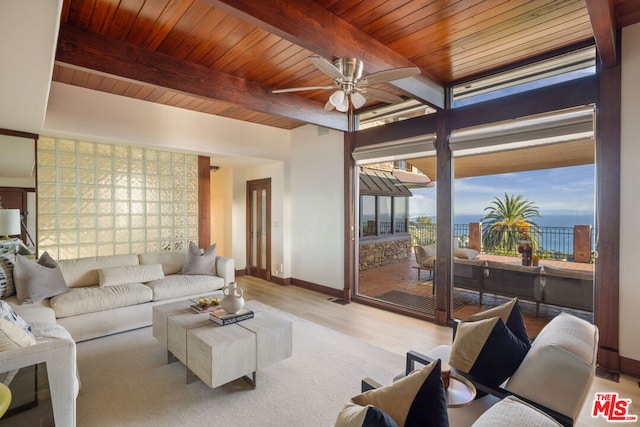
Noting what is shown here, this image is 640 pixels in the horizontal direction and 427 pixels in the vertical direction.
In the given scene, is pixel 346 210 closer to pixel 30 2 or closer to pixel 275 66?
pixel 275 66

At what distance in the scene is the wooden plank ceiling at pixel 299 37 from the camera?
89.5 inches

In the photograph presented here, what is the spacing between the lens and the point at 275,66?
3324 mm

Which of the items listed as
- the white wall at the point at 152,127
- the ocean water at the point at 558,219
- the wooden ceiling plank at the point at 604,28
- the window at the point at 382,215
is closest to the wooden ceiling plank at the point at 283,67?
the white wall at the point at 152,127

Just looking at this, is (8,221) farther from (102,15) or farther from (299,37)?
(299,37)

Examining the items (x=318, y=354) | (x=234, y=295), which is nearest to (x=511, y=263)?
(x=318, y=354)

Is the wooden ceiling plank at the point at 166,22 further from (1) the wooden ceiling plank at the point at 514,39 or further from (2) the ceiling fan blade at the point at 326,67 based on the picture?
(1) the wooden ceiling plank at the point at 514,39

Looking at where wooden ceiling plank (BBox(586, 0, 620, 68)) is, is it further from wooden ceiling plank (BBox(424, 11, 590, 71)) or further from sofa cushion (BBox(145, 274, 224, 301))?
sofa cushion (BBox(145, 274, 224, 301))

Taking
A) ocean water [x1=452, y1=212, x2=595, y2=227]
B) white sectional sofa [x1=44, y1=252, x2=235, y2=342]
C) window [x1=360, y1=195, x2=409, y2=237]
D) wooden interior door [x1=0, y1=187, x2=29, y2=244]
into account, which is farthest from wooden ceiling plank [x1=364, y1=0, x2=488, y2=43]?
window [x1=360, y1=195, x2=409, y2=237]

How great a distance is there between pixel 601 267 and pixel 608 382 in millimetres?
928

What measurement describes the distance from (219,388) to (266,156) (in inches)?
159

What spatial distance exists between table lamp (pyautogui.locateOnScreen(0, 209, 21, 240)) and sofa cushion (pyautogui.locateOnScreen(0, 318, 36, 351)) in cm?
223

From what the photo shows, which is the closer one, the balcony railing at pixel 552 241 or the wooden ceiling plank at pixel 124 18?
the wooden ceiling plank at pixel 124 18

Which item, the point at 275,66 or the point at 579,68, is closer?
the point at 579,68

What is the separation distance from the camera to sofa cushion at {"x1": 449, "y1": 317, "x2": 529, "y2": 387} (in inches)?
61.3
